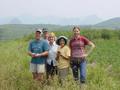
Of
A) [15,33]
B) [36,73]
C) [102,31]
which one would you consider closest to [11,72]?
[36,73]

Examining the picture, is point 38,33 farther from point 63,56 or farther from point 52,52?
point 63,56

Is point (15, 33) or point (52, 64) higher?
point (52, 64)

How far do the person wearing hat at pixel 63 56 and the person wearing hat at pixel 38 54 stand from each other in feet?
1.10

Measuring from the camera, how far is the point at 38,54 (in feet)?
28.8

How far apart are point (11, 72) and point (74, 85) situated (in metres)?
2.51

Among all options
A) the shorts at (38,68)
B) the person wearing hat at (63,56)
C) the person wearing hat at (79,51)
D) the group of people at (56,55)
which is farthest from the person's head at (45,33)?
the shorts at (38,68)

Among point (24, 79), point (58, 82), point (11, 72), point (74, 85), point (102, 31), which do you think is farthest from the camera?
point (102, 31)

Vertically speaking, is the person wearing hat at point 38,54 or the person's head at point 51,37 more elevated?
the person's head at point 51,37

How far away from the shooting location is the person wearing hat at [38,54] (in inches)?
348

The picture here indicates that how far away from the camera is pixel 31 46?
8.95 meters

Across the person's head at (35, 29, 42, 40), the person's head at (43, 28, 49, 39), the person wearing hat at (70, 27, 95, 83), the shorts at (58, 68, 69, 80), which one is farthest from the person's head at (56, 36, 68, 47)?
the shorts at (58, 68, 69, 80)

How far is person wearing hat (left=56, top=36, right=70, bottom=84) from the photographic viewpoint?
351 inches

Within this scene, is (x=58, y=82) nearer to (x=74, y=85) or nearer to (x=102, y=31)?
(x=74, y=85)

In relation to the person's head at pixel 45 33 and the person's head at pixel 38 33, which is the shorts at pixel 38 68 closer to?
the person's head at pixel 38 33
